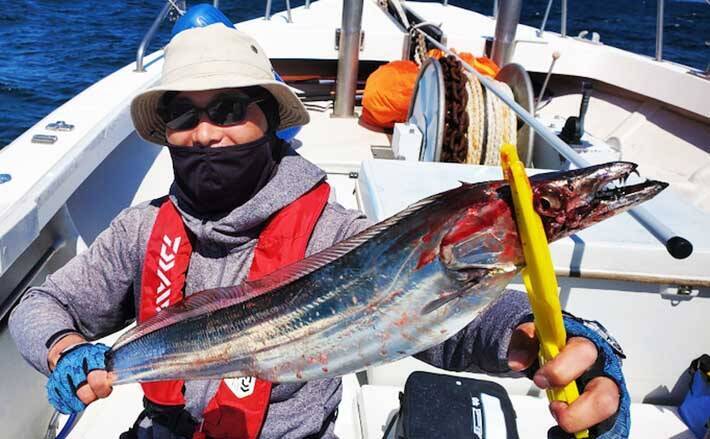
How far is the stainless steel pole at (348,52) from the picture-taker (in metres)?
6.39

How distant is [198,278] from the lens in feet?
7.34

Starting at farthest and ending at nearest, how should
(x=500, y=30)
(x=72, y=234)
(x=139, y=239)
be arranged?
1. (x=500, y=30)
2. (x=72, y=234)
3. (x=139, y=239)

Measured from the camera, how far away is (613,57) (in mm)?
6898

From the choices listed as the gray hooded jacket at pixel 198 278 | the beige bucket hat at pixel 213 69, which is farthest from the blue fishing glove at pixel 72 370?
the beige bucket hat at pixel 213 69

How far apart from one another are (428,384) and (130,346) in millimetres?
1402

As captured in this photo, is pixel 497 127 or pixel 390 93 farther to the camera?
pixel 390 93

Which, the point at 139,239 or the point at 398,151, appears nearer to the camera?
the point at 139,239

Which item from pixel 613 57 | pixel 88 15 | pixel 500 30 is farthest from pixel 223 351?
pixel 88 15

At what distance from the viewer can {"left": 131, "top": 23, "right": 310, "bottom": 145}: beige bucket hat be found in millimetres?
2020

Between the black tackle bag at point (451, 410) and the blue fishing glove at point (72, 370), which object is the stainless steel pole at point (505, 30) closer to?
the black tackle bag at point (451, 410)

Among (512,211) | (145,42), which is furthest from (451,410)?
(145,42)

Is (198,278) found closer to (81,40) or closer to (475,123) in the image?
(475,123)

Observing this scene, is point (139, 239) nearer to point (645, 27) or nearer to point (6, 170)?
point (6, 170)

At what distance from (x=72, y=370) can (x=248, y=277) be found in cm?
67
